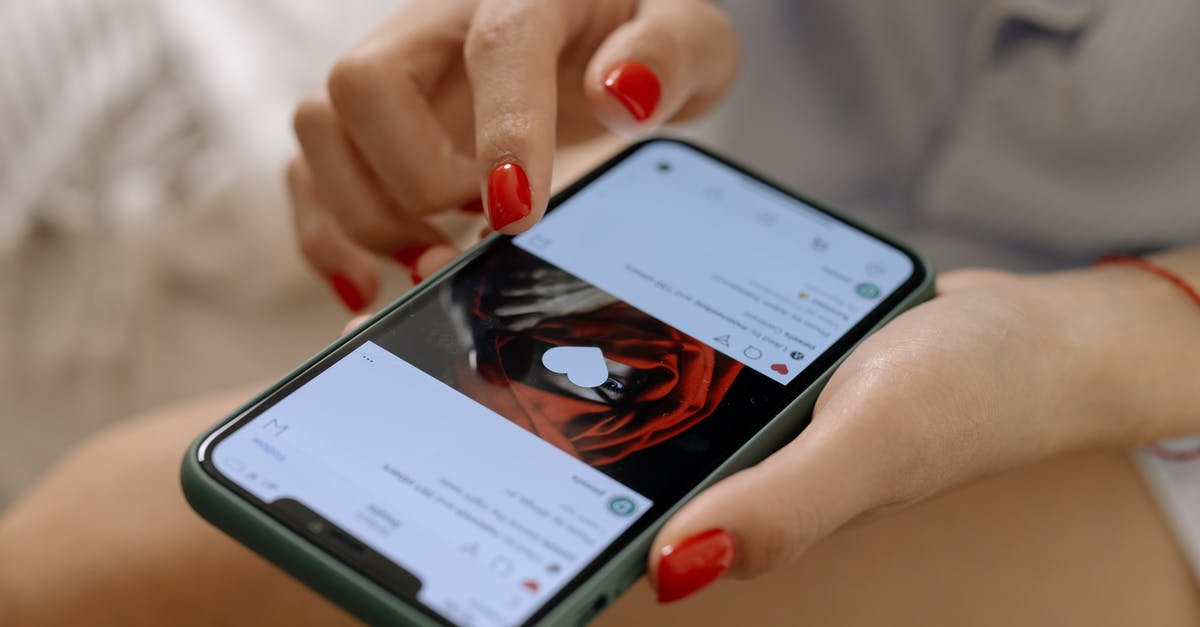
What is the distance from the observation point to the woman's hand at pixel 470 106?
526mm

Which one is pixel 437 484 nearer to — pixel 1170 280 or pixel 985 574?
pixel 985 574

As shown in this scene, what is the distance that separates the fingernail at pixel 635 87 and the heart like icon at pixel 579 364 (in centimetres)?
13

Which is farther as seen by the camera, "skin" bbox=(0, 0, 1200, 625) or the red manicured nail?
the red manicured nail

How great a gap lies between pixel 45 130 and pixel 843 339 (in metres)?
0.62

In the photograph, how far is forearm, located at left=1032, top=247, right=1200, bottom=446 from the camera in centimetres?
58

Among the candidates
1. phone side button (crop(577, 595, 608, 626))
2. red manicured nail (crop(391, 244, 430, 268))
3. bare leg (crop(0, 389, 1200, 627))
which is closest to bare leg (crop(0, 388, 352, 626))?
bare leg (crop(0, 389, 1200, 627))

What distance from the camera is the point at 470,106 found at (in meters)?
0.67

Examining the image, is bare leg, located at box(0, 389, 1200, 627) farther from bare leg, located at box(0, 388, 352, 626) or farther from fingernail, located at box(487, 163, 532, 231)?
fingernail, located at box(487, 163, 532, 231)

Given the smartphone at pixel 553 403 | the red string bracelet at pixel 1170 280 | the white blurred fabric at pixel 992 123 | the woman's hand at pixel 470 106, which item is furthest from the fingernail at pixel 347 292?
the red string bracelet at pixel 1170 280

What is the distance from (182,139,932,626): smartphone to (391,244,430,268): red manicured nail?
4.8 inches

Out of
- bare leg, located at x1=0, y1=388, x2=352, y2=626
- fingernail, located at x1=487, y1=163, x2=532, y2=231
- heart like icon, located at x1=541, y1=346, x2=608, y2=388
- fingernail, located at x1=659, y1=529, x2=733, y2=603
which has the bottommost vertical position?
bare leg, located at x1=0, y1=388, x2=352, y2=626

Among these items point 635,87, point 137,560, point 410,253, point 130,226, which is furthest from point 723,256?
point 130,226

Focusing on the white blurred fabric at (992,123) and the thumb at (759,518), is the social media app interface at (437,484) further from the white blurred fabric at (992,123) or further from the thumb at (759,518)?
the white blurred fabric at (992,123)

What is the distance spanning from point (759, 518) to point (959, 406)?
123 millimetres
